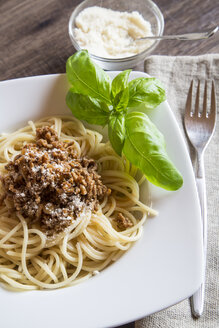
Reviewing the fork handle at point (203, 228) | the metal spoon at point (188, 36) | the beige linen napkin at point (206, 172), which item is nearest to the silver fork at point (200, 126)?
the fork handle at point (203, 228)

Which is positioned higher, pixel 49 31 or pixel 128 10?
pixel 49 31

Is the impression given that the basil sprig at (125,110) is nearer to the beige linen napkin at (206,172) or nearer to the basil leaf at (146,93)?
the basil leaf at (146,93)

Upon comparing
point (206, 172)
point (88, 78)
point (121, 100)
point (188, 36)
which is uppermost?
point (88, 78)

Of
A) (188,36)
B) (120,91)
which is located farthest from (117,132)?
(188,36)

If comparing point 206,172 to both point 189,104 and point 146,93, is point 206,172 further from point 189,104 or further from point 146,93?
point 146,93

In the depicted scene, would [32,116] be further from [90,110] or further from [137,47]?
[137,47]

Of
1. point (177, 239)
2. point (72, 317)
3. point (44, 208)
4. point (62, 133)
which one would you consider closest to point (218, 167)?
point (177, 239)
